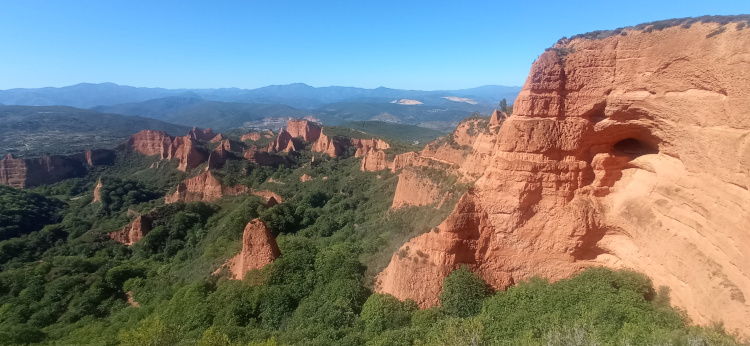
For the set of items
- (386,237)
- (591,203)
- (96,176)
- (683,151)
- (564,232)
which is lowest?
(96,176)

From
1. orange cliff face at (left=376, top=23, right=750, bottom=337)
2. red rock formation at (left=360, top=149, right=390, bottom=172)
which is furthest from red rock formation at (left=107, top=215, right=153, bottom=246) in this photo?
orange cliff face at (left=376, top=23, right=750, bottom=337)

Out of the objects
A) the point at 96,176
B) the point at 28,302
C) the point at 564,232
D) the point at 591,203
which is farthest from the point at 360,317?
the point at 96,176

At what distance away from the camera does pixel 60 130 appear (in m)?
128

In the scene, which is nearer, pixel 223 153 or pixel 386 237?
pixel 386 237

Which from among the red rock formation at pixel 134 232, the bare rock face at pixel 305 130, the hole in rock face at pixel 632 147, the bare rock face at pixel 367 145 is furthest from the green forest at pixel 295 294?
the bare rock face at pixel 305 130

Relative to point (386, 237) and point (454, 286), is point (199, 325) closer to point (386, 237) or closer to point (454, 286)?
point (386, 237)

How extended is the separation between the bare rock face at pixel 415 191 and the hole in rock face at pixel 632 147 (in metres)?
10.9

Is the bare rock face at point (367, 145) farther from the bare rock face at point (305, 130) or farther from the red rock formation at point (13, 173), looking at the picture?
the red rock formation at point (13, 173)

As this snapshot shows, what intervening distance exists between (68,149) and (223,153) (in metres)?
69.0

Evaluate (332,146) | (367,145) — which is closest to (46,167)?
(332,146)

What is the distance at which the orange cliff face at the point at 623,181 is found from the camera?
11.2 metres

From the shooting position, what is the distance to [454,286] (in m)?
16.8

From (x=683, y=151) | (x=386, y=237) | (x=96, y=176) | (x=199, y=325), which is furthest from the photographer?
(x=96, y=176)

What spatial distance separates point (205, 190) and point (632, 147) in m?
47.8
